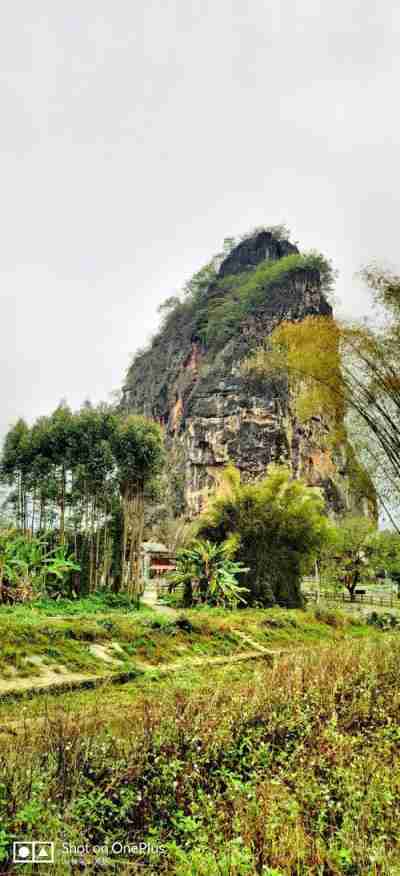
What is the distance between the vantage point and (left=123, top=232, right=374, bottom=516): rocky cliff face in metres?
41.5

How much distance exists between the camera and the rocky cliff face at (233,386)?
136ft

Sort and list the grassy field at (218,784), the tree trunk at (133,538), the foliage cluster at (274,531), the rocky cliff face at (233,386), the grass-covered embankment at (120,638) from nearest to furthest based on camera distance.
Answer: the grassy field at (218,784), the grass-covered embankment at (120,638), the foliage cluster at (274,531), the tree trunk at (133,538), the rocky cliff face at (233,386)

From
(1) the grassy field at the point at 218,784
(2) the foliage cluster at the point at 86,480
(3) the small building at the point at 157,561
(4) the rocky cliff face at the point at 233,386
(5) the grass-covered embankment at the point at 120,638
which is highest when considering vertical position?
(4) the rocky cliff face at the point at 233,386

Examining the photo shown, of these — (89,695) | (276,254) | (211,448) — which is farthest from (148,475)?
(276,254)

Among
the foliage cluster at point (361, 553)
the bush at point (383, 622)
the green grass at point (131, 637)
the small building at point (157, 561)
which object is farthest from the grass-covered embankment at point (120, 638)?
the small building at point (157, 561)

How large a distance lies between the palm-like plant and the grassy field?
9345 mm

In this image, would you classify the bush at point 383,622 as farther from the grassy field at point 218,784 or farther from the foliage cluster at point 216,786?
the foliage cluster at point 216,786

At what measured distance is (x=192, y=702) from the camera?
3.68 meters

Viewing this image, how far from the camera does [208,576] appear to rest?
1391 cm

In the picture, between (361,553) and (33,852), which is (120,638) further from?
(361,553)

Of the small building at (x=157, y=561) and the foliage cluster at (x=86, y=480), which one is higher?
the foliage cluster at (x=86, y=480)

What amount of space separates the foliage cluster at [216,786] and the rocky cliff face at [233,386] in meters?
32.2

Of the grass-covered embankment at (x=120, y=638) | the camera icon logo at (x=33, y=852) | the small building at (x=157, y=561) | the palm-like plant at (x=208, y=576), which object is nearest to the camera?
the camera icon logo at (x=33, y=852)

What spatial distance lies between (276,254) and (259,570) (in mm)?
44688
